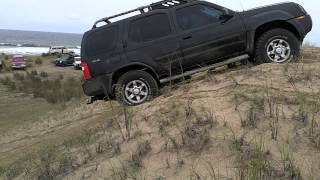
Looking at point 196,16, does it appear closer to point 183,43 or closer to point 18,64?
point 183,43

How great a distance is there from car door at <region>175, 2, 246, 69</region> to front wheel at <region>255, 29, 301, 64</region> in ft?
1.16

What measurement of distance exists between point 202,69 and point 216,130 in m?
3.52

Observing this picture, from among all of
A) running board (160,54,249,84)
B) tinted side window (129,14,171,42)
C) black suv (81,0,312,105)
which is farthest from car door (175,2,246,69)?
tinted side window (129,14,171,42)

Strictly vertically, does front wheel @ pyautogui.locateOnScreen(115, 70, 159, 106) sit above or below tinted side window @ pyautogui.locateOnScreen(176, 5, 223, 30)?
below

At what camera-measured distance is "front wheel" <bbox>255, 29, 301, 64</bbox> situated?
1152cm

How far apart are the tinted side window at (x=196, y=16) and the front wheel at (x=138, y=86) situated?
1210 millimetres

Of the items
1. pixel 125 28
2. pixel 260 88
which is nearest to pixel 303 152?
pixel 260 88

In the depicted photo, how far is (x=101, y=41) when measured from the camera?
1187 centimetres

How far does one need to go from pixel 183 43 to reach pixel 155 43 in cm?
53

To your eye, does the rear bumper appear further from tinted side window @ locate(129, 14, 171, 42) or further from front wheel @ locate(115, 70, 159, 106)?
tinted side window @ locate(129, 14, 171, 42)

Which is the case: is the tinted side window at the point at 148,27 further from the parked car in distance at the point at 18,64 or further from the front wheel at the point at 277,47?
the parked car in distance at the point at 18,64

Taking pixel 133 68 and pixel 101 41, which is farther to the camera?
pixel 101 41

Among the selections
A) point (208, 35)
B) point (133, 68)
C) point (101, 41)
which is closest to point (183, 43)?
point (208, 35)

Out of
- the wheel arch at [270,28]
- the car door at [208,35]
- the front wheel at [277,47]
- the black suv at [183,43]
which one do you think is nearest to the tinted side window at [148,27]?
the black suv at [183,43]
